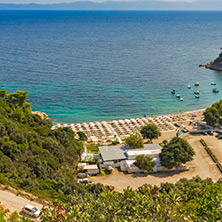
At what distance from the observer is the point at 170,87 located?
8025 centimetres

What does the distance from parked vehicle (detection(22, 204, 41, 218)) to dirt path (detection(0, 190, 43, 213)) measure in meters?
0.58

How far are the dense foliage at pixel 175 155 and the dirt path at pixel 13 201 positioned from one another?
A: 60.8 feet

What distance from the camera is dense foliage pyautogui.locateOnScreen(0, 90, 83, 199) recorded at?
2686cm

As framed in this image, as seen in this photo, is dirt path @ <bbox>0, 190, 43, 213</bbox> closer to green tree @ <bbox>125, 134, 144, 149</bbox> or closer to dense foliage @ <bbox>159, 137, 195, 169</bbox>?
→ dense foliage @ <bbox>159, 137, 195, 169</bbox>

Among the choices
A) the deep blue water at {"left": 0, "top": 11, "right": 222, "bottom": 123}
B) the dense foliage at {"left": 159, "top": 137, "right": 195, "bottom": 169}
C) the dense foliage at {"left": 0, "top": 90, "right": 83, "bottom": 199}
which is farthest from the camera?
the deep blue water at {"left": 0, "top": 11, "right": 222, "bottom": 123}

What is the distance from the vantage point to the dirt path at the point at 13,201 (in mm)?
23031

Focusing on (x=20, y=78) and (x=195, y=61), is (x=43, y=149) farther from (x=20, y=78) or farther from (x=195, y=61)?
(x=195, y=61)

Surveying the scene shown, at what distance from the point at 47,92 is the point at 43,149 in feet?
135

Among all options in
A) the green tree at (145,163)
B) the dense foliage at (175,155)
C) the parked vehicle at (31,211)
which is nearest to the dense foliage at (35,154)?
the parked vehicle at (31,211)

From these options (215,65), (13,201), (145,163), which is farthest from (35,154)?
(215,65)

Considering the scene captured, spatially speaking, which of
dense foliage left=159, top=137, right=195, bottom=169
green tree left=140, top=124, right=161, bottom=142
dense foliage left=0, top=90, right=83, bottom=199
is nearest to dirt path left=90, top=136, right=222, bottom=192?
dense foliage left=159, top=137, right=195, bottom=169

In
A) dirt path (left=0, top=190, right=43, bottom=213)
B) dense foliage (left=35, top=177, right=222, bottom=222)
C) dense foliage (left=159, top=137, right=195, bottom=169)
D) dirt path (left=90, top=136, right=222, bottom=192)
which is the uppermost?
dense foliage (left=35, top=177, right=222, bottom=222)

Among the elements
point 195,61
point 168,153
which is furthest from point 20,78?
point 195,61

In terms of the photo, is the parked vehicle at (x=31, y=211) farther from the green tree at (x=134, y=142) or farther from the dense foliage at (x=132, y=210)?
the green tree at (x=134, y=142)
